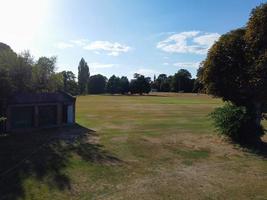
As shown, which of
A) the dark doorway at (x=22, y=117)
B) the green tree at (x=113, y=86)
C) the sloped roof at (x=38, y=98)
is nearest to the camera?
the sloped roof at (x=38, y=98)

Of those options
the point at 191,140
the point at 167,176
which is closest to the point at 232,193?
the point at 167,176

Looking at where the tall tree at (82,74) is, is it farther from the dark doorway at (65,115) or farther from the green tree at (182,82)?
the dark doorway at (65,115)

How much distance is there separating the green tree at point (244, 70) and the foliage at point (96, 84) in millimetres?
135577

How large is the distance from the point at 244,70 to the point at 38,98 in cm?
2152

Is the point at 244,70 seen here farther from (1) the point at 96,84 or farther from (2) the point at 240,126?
(1) the point at 96,84

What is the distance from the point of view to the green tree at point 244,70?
2317cm

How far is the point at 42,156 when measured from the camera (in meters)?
21.7

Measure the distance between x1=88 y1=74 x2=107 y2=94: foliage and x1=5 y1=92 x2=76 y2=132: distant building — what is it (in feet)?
396

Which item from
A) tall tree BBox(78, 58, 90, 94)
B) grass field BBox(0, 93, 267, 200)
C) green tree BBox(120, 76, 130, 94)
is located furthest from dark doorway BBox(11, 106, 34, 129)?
green tree BBox(120, 76, 130, 94)

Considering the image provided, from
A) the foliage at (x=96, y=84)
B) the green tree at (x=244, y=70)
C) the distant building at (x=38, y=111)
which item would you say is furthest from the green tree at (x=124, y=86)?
the green tree at (x=244, y=70)

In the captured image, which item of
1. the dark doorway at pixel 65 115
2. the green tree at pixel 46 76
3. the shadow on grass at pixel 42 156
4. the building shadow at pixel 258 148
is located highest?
the green tree at pixel 46 76

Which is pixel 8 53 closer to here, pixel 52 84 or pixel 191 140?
pixel 52 84

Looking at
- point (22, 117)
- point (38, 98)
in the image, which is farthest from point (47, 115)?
point (22, 117)

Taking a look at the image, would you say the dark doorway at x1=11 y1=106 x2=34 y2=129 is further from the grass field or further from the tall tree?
the tall tree
